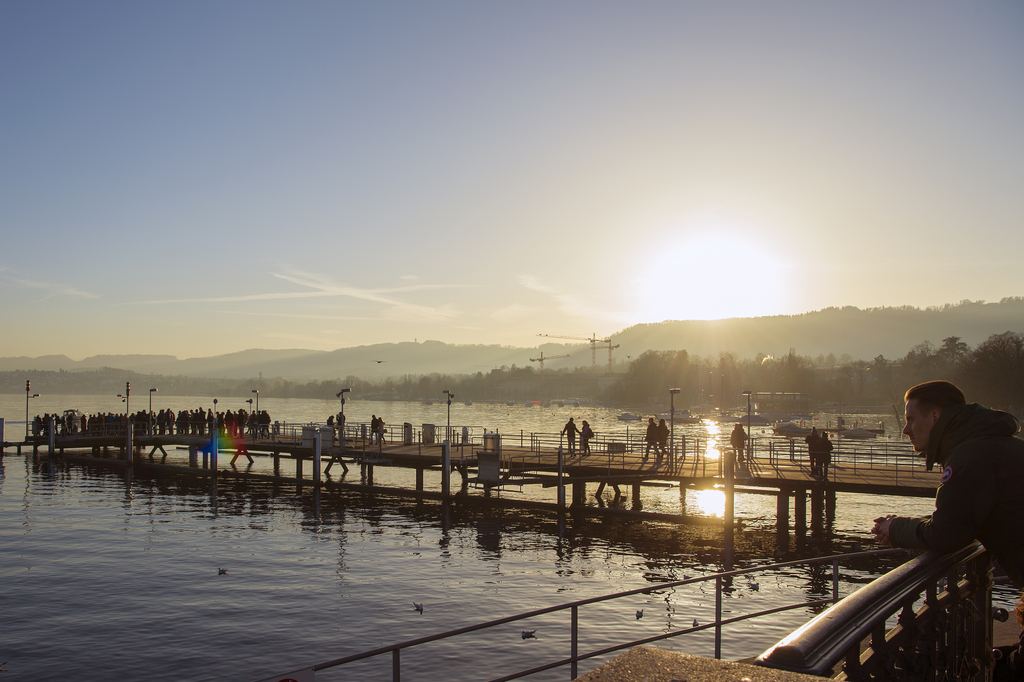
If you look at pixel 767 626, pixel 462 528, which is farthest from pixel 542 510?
pixel 767 626

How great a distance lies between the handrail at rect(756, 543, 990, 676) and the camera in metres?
2.73

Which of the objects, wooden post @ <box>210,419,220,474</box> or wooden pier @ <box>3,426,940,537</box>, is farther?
wooden post @ <box>210,419,220,474</box>

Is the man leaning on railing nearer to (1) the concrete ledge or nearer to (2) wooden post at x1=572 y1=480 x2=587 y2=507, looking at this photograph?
(1) the concrete ledge

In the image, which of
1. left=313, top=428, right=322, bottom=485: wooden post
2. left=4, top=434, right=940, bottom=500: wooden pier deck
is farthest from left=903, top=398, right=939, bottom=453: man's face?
left=313, top=428, right=322, bottom=485: wooden post

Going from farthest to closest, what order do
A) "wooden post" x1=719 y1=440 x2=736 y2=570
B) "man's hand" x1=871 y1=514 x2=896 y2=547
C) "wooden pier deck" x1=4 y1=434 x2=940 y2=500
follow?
"wooden pier deck" x1=4 y1=434 x2=940 y2=500 → "wooden post" x1=719 y1=440 x2=736 y2=570 → "man's hand" x1=871 y1=514 x2=896 y2=547

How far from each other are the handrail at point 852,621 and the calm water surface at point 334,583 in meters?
15.9

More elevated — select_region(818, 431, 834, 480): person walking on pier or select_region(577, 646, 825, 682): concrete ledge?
select_region(577, 646, 825, 682): concrete ledge

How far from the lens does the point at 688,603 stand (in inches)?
929

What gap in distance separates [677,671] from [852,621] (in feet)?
2.64

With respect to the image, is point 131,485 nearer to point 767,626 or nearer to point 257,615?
point 257,615

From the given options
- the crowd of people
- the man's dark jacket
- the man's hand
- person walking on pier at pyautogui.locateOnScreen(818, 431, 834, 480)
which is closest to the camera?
the man's dark jacket

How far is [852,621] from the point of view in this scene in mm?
3029

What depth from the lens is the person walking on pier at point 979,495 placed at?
11.0 ft

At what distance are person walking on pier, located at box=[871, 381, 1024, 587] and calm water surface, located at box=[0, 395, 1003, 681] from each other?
16071 mm
